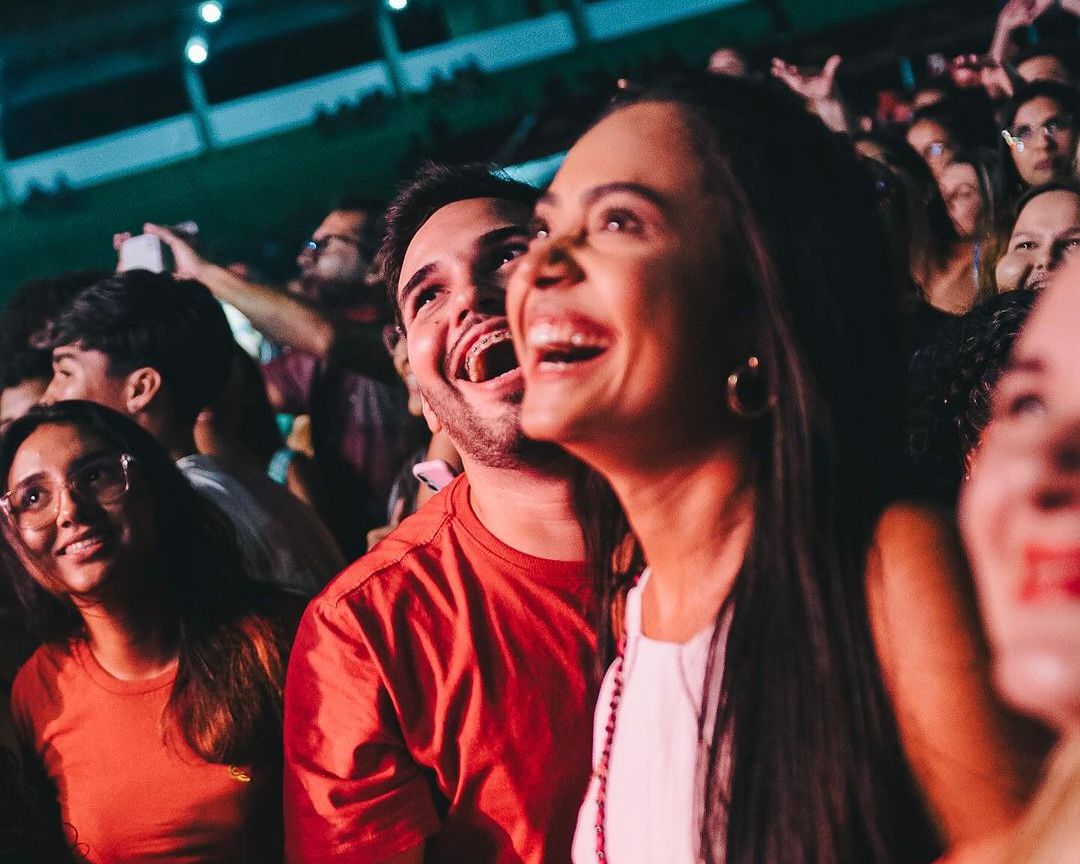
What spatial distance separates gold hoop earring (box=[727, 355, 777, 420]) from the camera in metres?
1.14

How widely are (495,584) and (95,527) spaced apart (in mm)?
983

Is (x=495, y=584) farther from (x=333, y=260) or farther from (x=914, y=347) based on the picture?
(x=333, y=260)

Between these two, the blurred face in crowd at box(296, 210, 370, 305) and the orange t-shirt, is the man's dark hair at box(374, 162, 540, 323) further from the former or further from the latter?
the blurred face in crowd at box(296, 210, 370, 305)

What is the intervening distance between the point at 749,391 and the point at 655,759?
40 cm

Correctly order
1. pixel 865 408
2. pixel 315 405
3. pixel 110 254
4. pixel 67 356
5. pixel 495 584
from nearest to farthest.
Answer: pixel 865 408 < pixel 495 584 < pixel 67 356 < pixel 315 405 < pixel 110 254

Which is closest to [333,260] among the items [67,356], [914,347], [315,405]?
[315,405]

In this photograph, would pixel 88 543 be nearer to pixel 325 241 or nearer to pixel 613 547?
pixel 613 547

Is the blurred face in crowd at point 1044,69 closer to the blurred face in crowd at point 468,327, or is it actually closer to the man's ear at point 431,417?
the blurred face in crowd at point 468,327

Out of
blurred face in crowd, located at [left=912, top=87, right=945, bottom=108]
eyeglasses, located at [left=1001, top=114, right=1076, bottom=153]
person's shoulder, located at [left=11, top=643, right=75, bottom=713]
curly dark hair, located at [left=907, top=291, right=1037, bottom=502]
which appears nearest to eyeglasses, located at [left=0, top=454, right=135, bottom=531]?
person's shoulder, located at [left=11, top=643, right=75, bottom=713]

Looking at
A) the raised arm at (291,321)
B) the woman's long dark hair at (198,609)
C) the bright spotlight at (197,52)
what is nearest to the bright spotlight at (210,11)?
the bright spotlight at (197,52)

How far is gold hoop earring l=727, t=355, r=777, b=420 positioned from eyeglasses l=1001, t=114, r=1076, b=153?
2.61 m

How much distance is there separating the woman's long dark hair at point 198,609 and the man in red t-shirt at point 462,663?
376 millimetres

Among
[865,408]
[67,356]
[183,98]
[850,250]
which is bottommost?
[865,408]

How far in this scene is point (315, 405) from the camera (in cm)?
381
